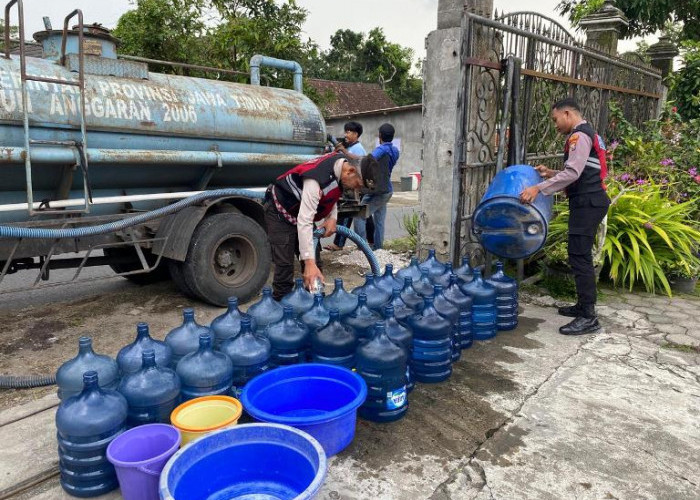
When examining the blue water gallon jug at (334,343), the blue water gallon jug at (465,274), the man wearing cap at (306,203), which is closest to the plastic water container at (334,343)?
the blue water gallon jug at (334,343)

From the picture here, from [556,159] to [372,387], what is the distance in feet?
15.0

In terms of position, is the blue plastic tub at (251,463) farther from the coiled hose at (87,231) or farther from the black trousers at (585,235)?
the black trousers at (585,235)

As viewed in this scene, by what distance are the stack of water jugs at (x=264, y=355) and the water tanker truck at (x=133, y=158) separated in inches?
69.8

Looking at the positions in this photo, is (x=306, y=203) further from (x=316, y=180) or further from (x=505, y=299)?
(x=505, y=299)

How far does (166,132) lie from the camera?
15.0 ft

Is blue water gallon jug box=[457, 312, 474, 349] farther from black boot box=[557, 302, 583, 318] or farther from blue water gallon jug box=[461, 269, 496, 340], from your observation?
black boot box=[557, 302, 583, 318]

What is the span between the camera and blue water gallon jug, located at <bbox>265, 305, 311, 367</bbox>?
2889 millimetres

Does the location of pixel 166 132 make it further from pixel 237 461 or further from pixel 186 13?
pixel 186 13

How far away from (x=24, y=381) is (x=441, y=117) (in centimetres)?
396

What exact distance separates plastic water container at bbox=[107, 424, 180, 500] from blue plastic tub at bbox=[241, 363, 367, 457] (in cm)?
37

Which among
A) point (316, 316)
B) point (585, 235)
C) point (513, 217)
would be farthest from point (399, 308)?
point (585, 235)

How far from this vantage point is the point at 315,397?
2738mm

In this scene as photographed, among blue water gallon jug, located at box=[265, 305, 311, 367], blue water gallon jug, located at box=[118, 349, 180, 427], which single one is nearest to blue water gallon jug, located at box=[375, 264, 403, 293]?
blue water gallon jug, located at box=[265, 305, 311, 367]

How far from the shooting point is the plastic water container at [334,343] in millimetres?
2877
